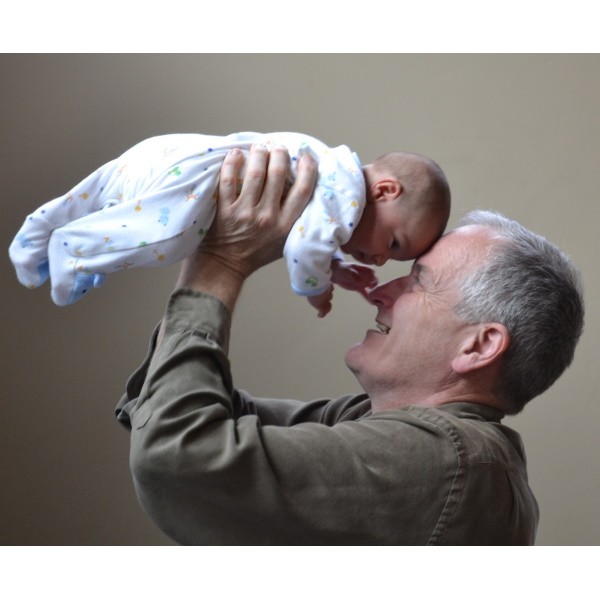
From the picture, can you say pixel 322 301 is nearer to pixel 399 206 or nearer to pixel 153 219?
pixel 399 206

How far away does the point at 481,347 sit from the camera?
1452 mm

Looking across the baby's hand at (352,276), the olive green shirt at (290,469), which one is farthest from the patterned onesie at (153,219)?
the baby's hand at (352,276)

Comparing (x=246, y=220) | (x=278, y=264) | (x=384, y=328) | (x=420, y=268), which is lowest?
(x=278, y=264)

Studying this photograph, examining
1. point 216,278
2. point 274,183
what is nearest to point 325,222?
point 274,183

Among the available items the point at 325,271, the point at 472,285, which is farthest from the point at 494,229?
the point at 325,271

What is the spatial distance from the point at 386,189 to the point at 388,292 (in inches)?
8.9

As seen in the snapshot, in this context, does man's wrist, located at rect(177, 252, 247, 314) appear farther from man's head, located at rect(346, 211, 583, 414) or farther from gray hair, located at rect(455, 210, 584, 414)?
gray hair, located at rect(455, 210, 584, 414)

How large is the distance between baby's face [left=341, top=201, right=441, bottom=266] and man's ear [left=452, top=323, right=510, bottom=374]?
20 cm

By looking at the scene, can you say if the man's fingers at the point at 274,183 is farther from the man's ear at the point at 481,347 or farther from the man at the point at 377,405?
the man's ear at the point at 481,347

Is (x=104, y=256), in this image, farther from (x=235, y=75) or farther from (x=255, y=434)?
(x=235, y=75)

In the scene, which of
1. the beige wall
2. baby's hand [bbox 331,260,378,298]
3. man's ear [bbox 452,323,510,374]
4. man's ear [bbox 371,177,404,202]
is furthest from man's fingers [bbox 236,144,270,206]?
the beige wall

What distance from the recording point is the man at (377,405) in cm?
119

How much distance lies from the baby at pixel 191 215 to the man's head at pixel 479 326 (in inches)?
3.5

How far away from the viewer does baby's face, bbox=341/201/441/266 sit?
1.46m
